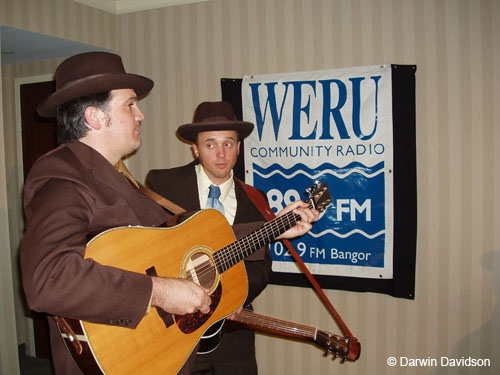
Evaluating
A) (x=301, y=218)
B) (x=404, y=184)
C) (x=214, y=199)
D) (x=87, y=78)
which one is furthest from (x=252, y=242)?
(x=404, y=184)

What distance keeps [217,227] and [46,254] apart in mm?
778

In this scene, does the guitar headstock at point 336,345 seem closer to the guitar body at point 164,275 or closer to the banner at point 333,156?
the guitar body at point 164,275

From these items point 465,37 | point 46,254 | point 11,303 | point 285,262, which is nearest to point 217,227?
point 46,254

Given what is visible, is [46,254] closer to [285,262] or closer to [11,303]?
[11,303]

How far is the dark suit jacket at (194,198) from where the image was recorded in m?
2.15

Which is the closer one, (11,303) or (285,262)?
(11,303)

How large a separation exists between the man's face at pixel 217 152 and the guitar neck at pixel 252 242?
46cm

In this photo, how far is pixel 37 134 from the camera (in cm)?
364

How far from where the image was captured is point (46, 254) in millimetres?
1113

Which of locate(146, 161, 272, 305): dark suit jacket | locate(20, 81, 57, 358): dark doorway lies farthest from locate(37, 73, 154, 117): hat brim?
locate(20, 81, 57, 358): dark doorway

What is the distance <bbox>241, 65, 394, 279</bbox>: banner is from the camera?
271cm

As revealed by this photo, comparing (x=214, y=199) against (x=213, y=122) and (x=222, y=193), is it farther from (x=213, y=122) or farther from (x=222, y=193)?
(x=213, y=122)

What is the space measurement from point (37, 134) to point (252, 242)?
2733 mm

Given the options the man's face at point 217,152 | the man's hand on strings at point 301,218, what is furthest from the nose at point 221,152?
the man's hand on strings at point 301,218
